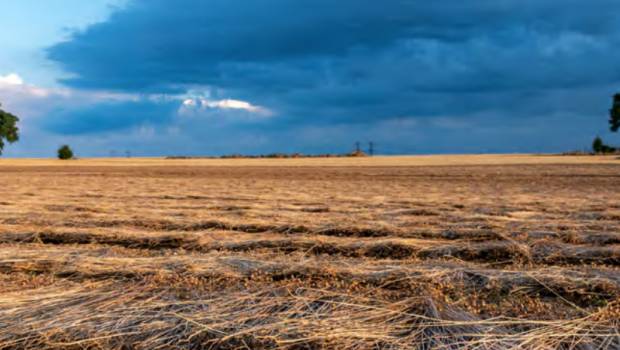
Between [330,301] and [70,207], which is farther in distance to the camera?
[70,207]

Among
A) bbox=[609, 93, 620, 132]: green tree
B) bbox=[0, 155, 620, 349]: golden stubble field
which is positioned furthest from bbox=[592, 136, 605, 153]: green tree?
bbox=[0, 155, 620, 349]: golden stubble field

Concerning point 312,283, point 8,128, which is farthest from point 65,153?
point 312,283

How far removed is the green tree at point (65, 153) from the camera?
69.1 m

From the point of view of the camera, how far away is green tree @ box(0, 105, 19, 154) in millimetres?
60438

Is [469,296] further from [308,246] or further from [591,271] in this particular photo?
[308,246]

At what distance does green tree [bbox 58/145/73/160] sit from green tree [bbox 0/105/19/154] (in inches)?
297

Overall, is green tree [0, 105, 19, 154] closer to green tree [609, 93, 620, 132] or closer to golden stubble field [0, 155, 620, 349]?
golden stubble field [0, 155, 620, 349]

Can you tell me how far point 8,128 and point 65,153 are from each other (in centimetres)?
927

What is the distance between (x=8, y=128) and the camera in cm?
6091

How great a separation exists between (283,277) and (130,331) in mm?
1703

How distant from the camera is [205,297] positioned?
4.16 m

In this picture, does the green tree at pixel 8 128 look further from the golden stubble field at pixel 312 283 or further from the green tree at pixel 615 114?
the green tree at pixel 615 114

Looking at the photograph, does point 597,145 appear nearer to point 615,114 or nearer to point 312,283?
point 615,114

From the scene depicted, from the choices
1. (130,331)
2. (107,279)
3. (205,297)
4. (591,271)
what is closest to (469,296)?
(591,271)
